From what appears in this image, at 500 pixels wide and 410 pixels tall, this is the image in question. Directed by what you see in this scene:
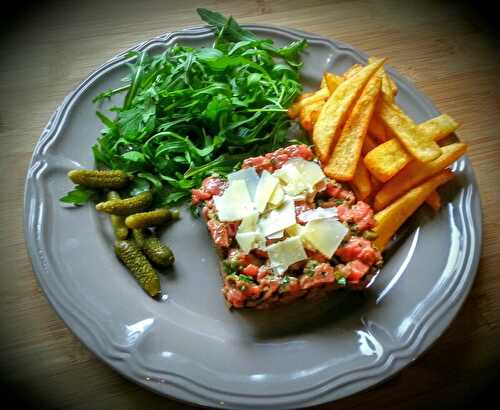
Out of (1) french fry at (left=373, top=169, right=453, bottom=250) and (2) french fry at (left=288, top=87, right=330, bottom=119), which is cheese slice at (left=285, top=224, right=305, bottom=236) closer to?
(1) french fry at (left=373, top=169, right=453, bottom=250)

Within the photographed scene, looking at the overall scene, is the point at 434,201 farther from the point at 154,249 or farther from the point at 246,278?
the point at 154,249

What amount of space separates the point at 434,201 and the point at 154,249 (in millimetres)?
1775

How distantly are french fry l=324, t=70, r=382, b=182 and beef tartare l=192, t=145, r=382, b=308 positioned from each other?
183mm

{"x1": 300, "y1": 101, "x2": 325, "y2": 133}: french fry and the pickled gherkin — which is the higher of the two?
{"x1": 300, "y1": 101, "x2": 325, "y2": 133}: french fry

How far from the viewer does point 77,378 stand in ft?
8.83

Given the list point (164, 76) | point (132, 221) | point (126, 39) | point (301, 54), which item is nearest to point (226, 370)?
point (132, 221)

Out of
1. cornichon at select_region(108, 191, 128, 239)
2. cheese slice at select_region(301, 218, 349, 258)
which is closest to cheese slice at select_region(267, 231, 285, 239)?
cheese slice at select_region(301, 218, 349, 258)

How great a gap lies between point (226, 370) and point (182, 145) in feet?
4.77

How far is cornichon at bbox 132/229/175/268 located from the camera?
9.12ft

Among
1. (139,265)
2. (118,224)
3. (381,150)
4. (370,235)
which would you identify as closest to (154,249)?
(139,265)

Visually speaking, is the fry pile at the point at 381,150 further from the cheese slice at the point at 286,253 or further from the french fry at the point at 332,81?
the cheese slice at the point at 286,253

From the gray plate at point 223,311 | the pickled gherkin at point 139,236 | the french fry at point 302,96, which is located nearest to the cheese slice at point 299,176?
the gray plate at point 223,311

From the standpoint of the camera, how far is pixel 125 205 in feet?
9.39

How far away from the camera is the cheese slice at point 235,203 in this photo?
Result: 255 cm
